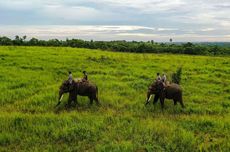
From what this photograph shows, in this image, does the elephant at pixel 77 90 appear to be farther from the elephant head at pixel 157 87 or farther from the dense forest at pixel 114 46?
the dense forest at pixel 114 46

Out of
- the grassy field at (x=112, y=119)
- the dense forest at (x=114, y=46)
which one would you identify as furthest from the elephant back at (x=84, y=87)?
the dense forest at (x=114, y=46)

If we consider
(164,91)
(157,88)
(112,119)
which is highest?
(157,88)

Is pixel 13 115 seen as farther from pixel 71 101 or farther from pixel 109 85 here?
pixel 109 85

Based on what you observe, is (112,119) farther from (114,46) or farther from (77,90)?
(114,46)

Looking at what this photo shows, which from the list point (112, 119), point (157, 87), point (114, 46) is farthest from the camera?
point (114, 46)

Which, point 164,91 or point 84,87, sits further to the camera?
point 164,91

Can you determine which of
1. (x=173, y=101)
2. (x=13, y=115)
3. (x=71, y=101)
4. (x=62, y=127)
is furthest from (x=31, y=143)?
(x=173, y=101)

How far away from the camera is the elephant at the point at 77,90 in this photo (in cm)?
1184

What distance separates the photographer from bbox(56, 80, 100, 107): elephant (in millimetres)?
11844

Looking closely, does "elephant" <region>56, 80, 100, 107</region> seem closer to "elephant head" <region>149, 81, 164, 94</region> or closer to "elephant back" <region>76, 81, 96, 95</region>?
"elephant back" <region>76, 81, 96, 95</region>

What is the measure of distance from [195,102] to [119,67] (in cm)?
1082

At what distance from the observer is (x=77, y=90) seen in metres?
12.1

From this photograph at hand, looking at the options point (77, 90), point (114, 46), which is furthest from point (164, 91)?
point (114, 46)

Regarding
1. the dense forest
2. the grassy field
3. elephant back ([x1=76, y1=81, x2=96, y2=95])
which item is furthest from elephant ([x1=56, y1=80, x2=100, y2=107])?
the dense forest
